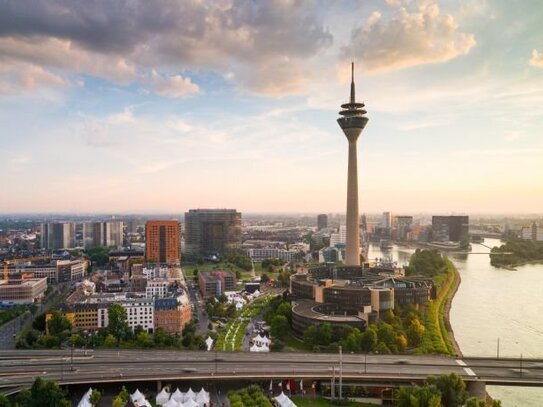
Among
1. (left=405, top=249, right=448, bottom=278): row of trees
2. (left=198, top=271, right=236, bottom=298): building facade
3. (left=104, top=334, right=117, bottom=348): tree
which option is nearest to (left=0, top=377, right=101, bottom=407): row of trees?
(left=104, top=334, right=117, bottom=348): tree

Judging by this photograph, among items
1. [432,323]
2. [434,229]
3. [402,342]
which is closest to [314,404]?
[402,342]

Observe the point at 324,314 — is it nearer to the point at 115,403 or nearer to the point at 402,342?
the point at 402,342

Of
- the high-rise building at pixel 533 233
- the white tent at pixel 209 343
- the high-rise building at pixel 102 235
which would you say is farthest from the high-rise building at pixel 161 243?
the high-rise building at pixel 533 233

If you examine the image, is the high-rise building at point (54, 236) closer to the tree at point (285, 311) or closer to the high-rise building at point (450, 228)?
the tree at point (285, 311)

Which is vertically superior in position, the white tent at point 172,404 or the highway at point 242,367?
the highway at point 242,367

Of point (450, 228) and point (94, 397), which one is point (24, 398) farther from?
point (450, 228)

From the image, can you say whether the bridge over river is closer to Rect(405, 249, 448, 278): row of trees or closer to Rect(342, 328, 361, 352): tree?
Rect(342, 328, 361, 352): tree

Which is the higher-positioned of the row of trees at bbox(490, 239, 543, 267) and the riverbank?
the row of trees at bbox(490, 239, 543, 267)
